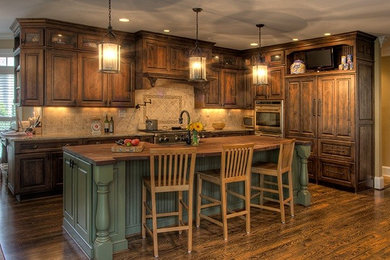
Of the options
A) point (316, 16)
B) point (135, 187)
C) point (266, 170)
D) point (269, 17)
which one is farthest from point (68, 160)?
point (316, 16)

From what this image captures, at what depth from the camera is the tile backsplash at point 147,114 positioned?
5605 mm

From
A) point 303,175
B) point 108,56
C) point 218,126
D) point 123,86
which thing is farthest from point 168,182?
point 218,126

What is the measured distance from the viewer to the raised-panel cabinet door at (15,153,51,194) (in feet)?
15.8

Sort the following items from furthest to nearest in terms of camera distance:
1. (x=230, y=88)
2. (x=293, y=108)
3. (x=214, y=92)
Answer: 1. (x=230, y=88)
2. (x=214, y=92)
3. (x=293, y=108)

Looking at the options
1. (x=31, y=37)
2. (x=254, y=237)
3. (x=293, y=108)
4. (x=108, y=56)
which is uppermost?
(x=31, y=37)

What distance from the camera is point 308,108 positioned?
20.7ft

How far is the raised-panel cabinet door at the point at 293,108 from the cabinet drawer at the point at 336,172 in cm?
80

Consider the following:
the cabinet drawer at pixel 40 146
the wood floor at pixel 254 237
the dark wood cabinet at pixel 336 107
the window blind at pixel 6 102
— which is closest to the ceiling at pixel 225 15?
the dark wood cabinet at pixel 336 107

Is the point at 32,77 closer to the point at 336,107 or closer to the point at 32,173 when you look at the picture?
the point at 32,173

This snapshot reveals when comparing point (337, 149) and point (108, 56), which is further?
point (337, 149)

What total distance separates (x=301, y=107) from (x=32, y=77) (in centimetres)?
457

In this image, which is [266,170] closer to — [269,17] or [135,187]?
[135,187]

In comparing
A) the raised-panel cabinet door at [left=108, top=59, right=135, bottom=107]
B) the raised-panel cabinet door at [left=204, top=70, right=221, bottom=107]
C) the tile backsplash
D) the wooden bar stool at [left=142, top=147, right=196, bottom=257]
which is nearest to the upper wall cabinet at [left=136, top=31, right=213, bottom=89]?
the raised-panel cabinet door at [left=108, top=59, right=135, bottom=107]

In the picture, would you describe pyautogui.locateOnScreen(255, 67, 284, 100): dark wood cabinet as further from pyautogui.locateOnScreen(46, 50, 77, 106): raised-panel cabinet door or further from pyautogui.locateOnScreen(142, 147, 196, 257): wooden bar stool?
pyautogui.locateOnScreen(142, 147, 196, 257): wooden bar stool
